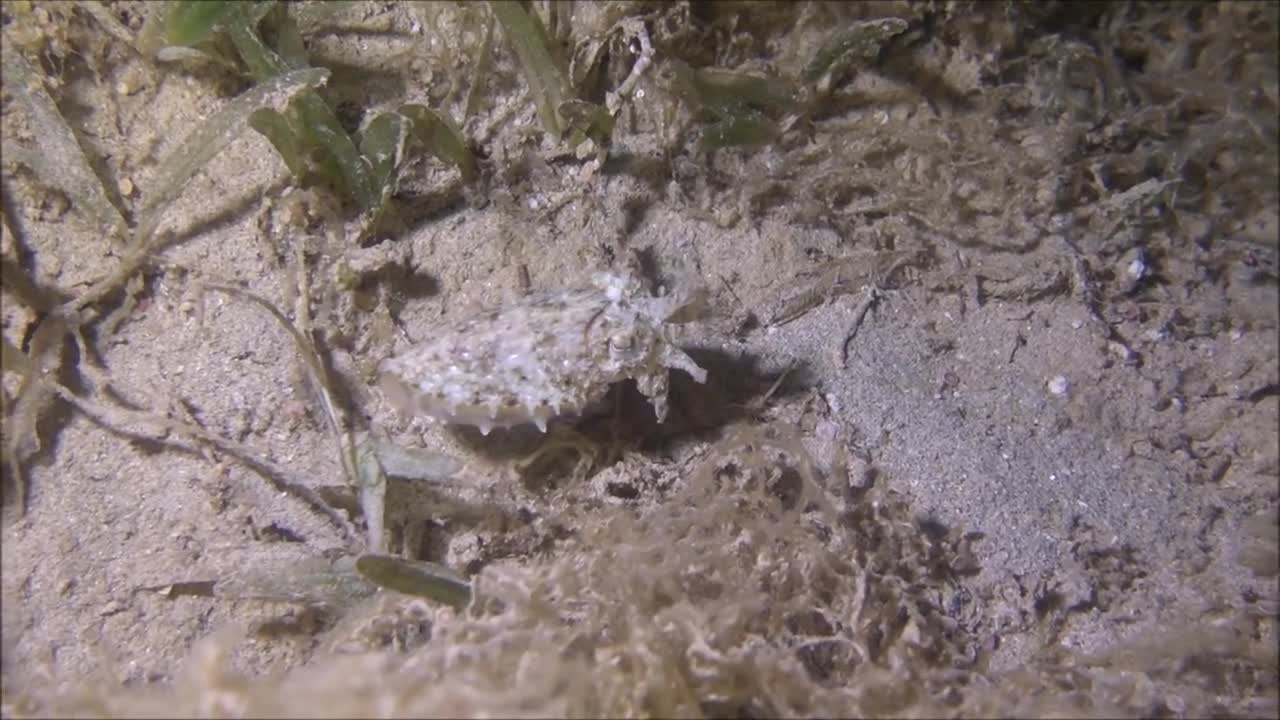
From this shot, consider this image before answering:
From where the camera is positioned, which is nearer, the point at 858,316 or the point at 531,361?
the point at 531,361

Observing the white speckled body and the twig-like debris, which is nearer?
the white speckled body

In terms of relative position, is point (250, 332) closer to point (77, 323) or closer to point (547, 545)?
point (77, 323)

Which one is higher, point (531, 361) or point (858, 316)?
point (858, 316)

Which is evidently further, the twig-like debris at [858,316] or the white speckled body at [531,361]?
the twig-like debris at [858,316]
